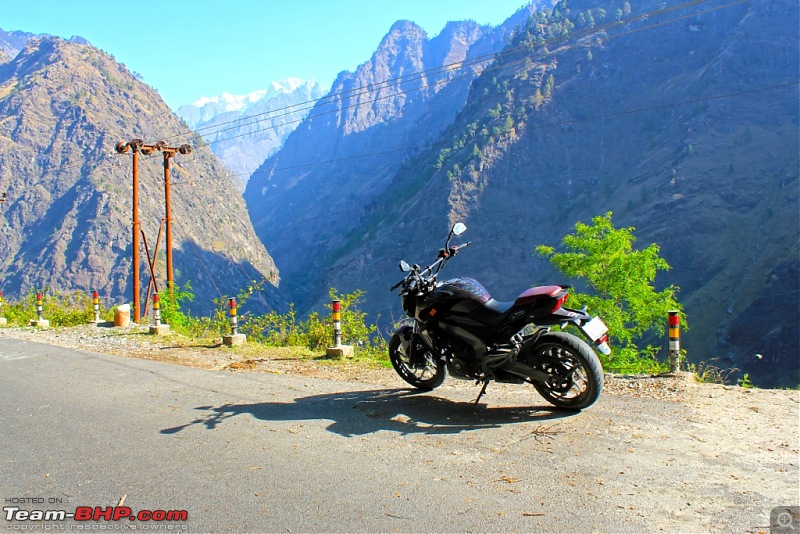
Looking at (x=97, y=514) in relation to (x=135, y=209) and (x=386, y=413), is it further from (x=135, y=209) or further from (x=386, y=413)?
(x=135, y=209)

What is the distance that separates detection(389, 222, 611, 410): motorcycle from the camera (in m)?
5.44

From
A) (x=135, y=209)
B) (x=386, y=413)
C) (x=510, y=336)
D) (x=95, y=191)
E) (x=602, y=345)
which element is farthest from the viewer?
(x=95, y=191)

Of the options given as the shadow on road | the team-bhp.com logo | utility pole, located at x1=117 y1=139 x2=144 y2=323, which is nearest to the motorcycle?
the shadow on road

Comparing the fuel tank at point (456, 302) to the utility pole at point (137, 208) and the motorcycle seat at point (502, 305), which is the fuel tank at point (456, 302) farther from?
the utility pole at point (137, 208)

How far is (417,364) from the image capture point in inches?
262

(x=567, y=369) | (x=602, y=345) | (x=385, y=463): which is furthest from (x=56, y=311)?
(x=602, y=345)

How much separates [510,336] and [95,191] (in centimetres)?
10468

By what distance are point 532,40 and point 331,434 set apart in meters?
112

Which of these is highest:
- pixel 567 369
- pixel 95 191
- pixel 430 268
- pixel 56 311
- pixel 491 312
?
pixel 95 191

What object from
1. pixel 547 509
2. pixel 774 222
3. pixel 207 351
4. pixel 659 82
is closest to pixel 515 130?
pixel 659 82

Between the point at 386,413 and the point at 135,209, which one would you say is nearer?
the point at 386,413

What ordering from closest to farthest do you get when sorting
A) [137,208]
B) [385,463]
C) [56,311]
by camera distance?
[385,463] < [56,311] < [137,208]

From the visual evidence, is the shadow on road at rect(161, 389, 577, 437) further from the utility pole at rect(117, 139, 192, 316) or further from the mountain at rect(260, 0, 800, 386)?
the mountain at rect(260, 0, 800, 386)

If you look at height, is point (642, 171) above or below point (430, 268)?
above
